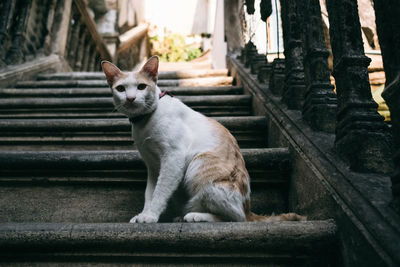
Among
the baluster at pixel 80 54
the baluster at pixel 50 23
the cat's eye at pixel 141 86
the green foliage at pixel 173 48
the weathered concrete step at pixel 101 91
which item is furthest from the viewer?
the green foliage at pixel 173 48

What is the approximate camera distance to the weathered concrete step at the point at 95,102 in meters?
2.29

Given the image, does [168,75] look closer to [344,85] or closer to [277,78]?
[277,78]

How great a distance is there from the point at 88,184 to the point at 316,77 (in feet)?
3.83

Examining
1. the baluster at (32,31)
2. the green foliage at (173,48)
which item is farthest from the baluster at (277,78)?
the green foliage at (173,48)

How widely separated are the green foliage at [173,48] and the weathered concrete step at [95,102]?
6078 mm

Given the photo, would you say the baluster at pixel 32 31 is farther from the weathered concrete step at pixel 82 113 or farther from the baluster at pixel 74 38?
the weathered concrete step at pixel 82 113

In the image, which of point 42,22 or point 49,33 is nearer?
point 49,33

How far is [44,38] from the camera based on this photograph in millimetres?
3678

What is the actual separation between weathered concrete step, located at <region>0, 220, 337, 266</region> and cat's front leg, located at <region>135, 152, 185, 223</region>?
7.3 inches

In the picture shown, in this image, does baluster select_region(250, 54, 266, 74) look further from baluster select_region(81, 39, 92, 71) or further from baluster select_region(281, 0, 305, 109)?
baluster select_region(81, 39, 92, 71)

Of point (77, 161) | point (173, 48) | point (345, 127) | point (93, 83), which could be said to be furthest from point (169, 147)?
point (173, 48)

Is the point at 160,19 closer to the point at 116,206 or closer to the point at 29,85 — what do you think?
the point at 29,85

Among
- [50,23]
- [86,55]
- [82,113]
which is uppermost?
[50,23]

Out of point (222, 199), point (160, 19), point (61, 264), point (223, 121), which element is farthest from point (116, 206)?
point (160, 19)
